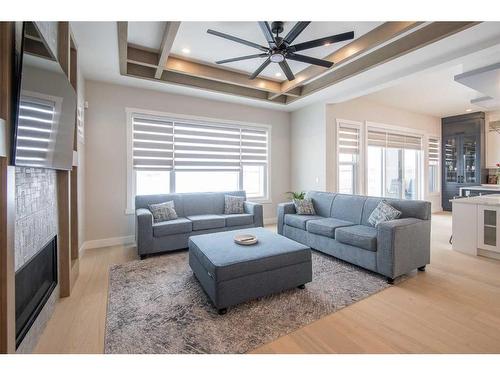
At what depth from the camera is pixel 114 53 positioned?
3.15 meters

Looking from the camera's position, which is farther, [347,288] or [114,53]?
[114,53]

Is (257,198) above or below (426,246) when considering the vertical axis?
above

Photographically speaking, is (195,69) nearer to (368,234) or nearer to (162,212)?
(162,212)

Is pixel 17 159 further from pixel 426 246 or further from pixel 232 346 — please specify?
pixel 426 246

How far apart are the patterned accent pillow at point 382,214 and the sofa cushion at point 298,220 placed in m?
0.90

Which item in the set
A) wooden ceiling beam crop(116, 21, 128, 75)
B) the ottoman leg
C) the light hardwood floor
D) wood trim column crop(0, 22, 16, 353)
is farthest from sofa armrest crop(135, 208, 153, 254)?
wooden ceiling beam crop(116, 21, 128, 75)

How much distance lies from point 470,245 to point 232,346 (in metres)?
3.88

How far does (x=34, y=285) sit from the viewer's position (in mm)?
1884

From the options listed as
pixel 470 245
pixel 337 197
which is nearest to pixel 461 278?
pixel 470 245

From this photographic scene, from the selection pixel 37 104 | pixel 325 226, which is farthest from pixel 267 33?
pixel 325 226

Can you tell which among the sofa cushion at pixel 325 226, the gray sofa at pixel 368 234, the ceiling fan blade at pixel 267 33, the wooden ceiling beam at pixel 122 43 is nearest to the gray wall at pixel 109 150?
the wooden ceiling beam at pixel 122 43

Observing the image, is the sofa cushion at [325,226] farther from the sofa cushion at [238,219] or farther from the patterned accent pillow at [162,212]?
the patterned accent pillow at [162,212]

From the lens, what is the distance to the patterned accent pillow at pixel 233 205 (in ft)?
14.9

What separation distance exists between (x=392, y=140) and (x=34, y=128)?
281 inches
